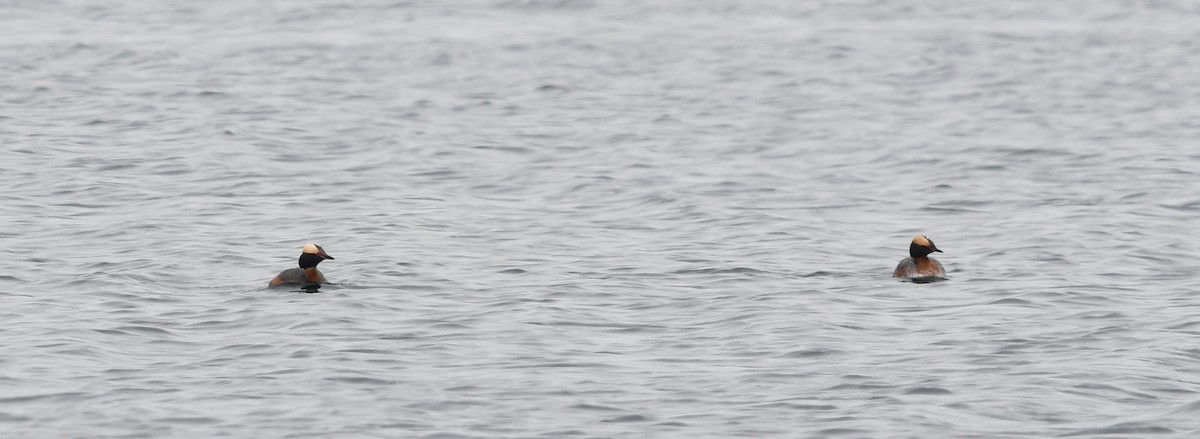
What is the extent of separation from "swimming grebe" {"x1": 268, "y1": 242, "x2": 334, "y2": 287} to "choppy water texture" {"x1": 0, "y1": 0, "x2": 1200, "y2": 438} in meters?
0.25

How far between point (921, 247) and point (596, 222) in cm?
519

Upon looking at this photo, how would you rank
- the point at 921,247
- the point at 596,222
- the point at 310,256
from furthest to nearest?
the point at 596,222 < the point at 921,247 < the point at 310,256

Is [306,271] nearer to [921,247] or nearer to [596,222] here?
[596,222]

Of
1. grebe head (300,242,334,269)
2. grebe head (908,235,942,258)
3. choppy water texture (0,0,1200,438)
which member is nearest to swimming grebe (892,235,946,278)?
grebe head (908,235,942,258)

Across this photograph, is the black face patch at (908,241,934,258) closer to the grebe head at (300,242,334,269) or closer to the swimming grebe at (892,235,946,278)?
the swimming grebe at (892,235,946,278)

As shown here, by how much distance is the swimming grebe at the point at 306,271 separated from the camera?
1836 centimetres

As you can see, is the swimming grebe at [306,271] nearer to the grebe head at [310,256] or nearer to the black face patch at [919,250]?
the grebe head at [310,256]

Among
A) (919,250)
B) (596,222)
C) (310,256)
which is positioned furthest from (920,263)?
(310,256)

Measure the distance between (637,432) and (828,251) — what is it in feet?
27.0

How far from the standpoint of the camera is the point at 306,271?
1845 cm

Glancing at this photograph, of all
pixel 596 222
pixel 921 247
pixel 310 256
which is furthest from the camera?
pixel 596 222

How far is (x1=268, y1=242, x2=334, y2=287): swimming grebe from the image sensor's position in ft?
60.2

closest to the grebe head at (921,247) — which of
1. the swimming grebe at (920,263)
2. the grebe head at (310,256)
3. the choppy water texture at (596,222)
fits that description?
the swimming grebe at (920,263)

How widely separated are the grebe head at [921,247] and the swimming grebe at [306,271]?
20.4 feet
